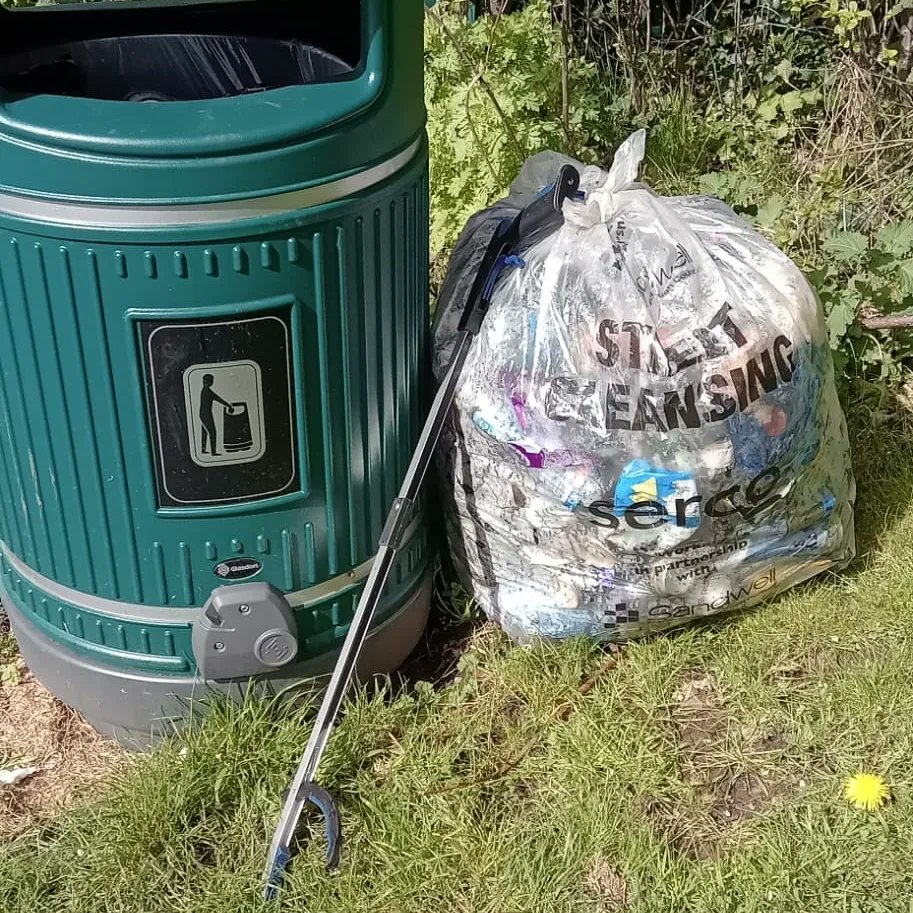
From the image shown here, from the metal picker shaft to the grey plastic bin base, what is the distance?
77mm

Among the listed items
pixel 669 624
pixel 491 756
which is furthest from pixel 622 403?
pixel 491 756

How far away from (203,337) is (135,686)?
2.13 feet

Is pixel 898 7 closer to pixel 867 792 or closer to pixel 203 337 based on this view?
pixel 867 792

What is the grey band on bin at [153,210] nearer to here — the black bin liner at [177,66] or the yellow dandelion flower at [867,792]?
the black bin liner at [177,66]

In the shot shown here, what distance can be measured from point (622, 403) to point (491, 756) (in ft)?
2.12

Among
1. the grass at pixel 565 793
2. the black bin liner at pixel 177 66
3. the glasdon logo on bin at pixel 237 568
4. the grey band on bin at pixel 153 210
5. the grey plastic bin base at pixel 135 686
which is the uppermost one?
the black bin liner at pixel 177 66

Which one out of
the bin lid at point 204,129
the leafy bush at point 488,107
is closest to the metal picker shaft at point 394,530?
the bin lid at point 204,129

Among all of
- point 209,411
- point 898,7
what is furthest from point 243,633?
point 898,7

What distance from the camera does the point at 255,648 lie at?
1840 millimetres

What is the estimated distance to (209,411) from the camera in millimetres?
1659

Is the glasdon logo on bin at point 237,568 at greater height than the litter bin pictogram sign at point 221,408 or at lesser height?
lesser

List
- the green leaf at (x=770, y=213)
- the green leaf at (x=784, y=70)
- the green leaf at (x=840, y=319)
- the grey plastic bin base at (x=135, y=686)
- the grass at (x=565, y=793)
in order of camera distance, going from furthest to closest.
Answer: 1. the green leaf at (x=784, y=70)
2. the green leaf at (x=770, y=213)
3. the green leaf at (x=840, y=319)
4. the grey plastic bin base at (x=135, y=686)
5. the grass at (x=565, y=793)

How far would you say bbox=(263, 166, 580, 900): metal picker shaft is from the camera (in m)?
1.77

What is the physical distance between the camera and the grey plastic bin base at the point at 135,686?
190 centimetres
